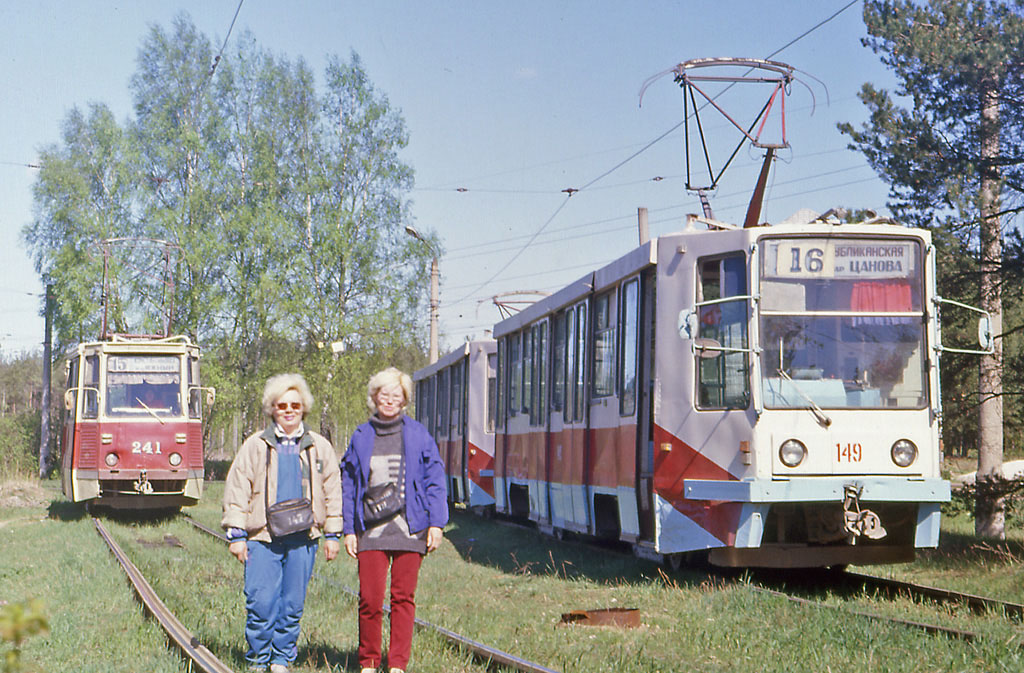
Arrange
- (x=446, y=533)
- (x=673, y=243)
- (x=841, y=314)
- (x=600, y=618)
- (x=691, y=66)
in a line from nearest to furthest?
(x=600, y=618) < (x=841, y=314) < (x=673, y=243) < (x=691, y=66) < (x=446, y=533)

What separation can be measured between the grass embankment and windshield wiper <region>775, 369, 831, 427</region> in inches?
55.1

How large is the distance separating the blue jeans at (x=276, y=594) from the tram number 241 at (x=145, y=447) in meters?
14.2

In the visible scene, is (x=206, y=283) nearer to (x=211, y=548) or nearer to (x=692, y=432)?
(x=211, y=548)

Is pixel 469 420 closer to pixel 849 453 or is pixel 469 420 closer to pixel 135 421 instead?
pixel 135 421

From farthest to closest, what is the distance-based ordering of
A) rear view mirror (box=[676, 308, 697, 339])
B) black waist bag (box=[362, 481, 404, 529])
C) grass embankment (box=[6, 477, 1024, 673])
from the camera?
rear view mirror (box=[676, 308, 697, 339]) < grass embankment (box=[6, 477, 1024, 673]) < black waist bag (box=[362, 481, 404, 529])

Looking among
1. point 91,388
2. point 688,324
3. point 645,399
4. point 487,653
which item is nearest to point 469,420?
point 91,388

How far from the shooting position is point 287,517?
6391 mm

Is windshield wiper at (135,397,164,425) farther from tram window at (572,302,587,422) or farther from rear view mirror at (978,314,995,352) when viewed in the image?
rear view mirror at (978,314,995,352)

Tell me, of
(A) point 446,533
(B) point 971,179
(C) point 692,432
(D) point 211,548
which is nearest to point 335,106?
(A) point 446,533

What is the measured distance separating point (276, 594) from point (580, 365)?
7.38 meters

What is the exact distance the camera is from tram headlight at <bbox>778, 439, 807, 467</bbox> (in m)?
10.0

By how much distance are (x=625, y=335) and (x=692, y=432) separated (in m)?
1.71

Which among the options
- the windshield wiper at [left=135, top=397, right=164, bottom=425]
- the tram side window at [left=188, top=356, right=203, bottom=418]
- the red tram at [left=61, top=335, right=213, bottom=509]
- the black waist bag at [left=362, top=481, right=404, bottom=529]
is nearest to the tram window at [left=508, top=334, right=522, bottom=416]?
the red tram at [left=61, top=335, right=213, bottom=509]

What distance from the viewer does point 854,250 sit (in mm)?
10375
